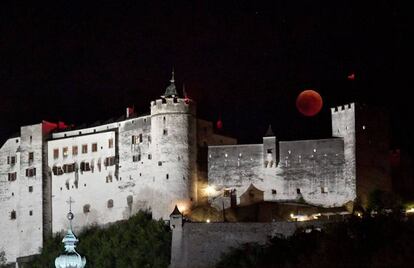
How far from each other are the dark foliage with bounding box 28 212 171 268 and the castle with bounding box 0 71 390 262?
1.59 metres

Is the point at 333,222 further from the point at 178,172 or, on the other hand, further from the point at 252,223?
the point at 178,172

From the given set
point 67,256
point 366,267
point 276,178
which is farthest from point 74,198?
point 67,256

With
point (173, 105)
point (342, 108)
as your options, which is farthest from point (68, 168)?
point (342, 108)

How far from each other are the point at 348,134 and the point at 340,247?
1501 centimetres

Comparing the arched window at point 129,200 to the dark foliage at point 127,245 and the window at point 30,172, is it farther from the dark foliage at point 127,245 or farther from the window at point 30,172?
the window at point 30,172

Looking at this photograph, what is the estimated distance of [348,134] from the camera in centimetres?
7631

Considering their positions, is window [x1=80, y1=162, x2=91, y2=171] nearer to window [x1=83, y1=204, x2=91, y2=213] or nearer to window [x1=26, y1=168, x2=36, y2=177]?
window [x1=83, y1=204, x2=91, y2=213]

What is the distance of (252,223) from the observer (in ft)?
227

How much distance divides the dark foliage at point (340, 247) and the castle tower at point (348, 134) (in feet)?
29.2

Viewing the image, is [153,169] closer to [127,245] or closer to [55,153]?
[127,245]

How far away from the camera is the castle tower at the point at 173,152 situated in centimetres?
7800

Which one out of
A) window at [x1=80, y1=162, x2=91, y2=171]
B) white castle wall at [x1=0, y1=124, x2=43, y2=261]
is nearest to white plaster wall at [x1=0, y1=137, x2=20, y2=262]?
white castle wall at [x1=0, y1=124, x2=43, y2=261]

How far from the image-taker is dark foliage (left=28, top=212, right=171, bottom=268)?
241 feet

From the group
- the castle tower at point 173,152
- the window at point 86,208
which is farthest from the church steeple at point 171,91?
the window at point 86,208
